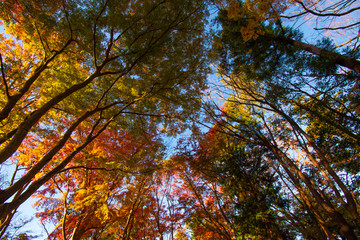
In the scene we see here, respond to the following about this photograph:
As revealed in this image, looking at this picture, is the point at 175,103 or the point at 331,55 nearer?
the point at 331,55

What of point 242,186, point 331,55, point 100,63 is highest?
point 100,63

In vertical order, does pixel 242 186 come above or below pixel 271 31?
below

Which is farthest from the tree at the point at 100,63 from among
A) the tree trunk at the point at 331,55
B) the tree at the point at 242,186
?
the tree trunk at the point at 331,55

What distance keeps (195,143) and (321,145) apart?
433cm

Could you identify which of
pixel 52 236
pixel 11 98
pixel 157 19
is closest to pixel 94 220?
pixel 52 236

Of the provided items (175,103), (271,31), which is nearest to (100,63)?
(175,103)

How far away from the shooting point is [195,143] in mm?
6148

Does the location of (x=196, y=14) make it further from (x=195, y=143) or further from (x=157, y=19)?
(x=195, y=143)

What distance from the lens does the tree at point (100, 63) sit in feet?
11.1

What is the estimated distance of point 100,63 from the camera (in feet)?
14.0

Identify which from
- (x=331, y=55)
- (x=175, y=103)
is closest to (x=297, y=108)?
(x=331, y=55)

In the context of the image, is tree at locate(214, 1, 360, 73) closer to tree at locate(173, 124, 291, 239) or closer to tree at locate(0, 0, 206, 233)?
tree at locate(0, 0, 206, 233)

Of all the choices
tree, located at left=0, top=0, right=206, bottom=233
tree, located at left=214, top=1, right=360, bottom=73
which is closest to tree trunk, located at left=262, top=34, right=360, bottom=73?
tree, located at left=214, top=1, right=360, bottom=73

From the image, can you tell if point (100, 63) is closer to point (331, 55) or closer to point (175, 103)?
point (175, 103)
